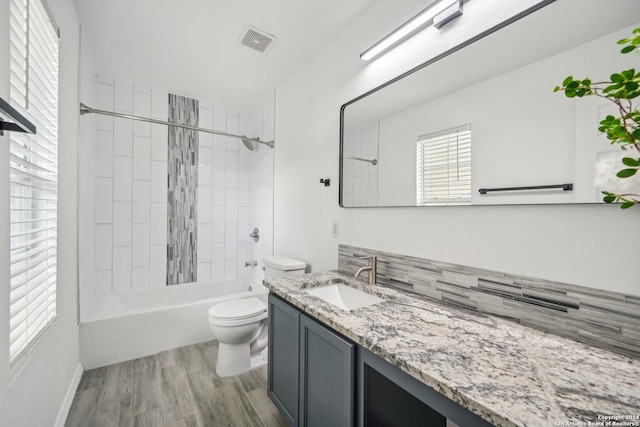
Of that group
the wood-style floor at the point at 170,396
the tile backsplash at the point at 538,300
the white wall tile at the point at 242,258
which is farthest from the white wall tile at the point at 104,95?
the tile backsplash at the point at 538,300

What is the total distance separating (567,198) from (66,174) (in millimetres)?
2386

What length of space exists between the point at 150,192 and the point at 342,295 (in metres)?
2.43

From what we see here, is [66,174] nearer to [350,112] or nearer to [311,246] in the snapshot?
[311,246]

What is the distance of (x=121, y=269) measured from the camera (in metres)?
2.72

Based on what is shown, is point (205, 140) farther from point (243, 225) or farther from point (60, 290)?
point (60, 290)

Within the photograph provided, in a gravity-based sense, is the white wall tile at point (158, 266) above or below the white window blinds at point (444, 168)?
below

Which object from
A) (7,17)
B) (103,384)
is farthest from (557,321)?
(103,384)

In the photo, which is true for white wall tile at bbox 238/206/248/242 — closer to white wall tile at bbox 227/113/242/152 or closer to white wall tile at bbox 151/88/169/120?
white wall tile at bbox 227/113/242/152

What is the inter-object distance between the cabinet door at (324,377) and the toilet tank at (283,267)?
903mm

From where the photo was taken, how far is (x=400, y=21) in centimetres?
149

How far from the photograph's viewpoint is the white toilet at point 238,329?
1919mm

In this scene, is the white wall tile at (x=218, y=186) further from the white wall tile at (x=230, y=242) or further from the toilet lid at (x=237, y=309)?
the toilet lid at (x=237, y=309)

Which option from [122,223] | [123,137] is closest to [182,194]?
[122,223]

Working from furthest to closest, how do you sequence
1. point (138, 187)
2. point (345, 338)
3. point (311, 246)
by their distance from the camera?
point (138, 187), point (311, 246), point (345, 338)
